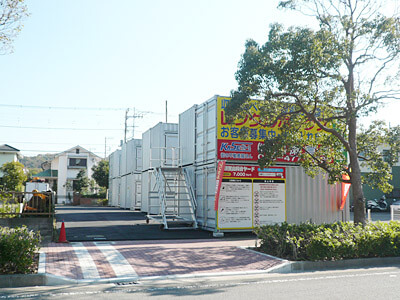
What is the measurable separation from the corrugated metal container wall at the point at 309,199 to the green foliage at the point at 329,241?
5065 mm

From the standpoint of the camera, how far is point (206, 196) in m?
16.9

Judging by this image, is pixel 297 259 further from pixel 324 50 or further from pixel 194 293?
pixel 324 50

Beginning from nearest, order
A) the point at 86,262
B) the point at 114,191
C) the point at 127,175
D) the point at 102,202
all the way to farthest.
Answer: the point at 86,262 < the point at 127,175 < the point at 114,191 < the point at 102,202

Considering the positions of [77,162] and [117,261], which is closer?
[117,261]

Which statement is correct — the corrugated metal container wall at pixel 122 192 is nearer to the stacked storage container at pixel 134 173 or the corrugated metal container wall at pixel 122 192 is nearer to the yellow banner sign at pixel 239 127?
the stacked storage container at pixel 134 173

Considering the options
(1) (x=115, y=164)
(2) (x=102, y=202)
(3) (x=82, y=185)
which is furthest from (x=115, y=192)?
(3) (x=82, y=185)

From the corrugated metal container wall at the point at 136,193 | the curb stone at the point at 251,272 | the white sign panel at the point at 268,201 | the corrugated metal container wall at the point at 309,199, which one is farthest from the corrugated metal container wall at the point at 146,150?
the curb stone at the point at 251,272

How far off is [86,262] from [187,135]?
10567 millimetres

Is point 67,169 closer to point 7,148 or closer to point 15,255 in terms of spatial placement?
point 7,148

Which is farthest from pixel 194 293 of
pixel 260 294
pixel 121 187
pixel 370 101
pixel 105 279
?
pixel 121 187

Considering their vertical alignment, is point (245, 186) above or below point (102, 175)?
below

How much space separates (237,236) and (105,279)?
8.29m

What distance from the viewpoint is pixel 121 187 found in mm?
38281

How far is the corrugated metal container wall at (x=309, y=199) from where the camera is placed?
16828 millimetres
